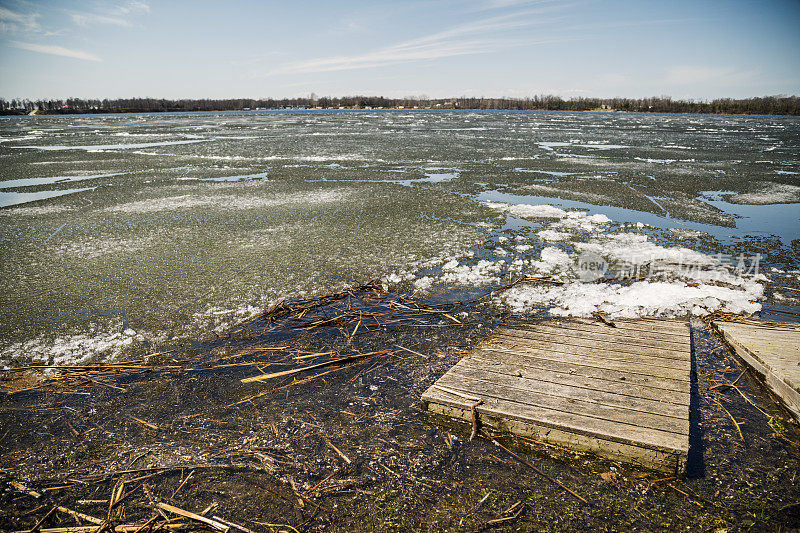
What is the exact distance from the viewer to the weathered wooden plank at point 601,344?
14.0 feet

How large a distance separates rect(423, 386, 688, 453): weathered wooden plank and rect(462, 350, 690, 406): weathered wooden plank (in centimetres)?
46

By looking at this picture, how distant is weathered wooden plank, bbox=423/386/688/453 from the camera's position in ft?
9.97

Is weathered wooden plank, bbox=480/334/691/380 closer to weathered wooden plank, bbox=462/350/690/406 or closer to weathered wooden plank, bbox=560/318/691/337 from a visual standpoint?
weathered wooden plank, bbox=462/350/690/406

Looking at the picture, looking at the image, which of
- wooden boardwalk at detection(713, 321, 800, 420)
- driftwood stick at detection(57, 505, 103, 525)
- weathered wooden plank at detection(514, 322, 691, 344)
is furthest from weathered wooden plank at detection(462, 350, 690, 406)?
driftwood stick at detection(57, 505, 103, 525)

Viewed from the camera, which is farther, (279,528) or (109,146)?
(109,146)

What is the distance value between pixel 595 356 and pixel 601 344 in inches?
A: 12.3

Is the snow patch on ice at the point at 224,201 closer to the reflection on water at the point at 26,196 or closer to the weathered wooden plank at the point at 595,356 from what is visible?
the reflection on water at the point at 26,196

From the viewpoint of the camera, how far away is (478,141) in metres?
27.8

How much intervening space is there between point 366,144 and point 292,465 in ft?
79.7

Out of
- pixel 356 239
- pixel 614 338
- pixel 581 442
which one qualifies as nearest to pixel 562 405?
pixel 581 442

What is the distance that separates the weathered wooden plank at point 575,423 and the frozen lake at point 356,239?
2.33m

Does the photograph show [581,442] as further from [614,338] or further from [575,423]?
[614,338]

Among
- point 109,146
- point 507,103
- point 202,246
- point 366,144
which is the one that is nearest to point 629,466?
point 202,246

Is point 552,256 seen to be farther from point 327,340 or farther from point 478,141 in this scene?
point 478,141
